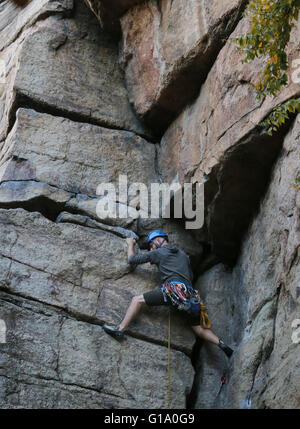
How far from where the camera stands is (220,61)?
29.5 ft

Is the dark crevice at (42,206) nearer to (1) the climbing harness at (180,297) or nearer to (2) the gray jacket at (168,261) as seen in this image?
(2) the gray jacket at (168,261)

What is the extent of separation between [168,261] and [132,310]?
2.44 feet

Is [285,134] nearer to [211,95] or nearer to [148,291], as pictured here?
[211,95]

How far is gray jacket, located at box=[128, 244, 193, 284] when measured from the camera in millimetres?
8641

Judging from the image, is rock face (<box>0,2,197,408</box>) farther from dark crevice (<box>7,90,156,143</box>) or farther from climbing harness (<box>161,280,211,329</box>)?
climbing harness (<box>161,280,211,329</box>)

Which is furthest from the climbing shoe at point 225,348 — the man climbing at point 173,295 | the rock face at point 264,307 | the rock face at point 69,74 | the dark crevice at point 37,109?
the dark crevice at point 37,109

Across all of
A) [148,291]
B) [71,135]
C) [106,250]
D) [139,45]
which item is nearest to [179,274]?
[148,291]

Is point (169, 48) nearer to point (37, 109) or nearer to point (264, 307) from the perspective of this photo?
point (37, 109)

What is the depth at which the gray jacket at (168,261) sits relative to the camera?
864cm

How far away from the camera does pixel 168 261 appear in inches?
344

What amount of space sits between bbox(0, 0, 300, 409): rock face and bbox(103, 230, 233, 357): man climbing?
0.14 meters

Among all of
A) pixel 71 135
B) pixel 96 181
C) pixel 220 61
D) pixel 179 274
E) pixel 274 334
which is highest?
pixel 220 61

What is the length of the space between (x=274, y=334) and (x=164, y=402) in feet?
Result: 4.76

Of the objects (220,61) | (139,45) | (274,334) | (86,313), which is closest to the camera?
(274,334)
